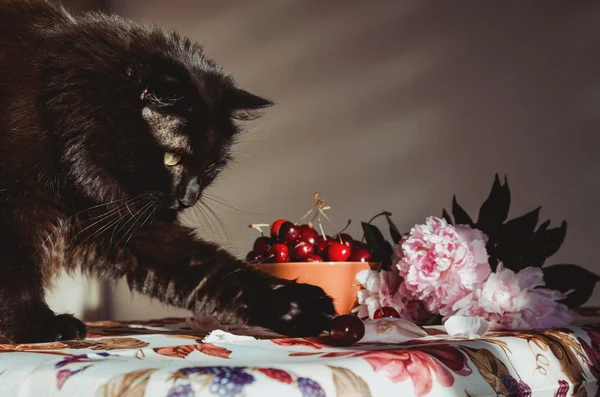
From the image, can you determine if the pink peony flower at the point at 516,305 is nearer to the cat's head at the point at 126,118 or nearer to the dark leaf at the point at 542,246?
the dark leaf at the point at 542,246

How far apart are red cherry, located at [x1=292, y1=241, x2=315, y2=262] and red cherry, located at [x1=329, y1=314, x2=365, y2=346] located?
36 centimetres

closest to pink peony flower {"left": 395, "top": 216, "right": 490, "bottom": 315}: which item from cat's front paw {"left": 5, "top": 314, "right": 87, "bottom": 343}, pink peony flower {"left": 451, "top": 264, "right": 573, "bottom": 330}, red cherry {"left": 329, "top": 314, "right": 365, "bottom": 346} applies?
pink peony flower {"left": 451, "top": 264, "right": 573, "bottom": 330}

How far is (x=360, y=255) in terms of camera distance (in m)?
1.07

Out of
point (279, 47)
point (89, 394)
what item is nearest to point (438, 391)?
point (89, 394)

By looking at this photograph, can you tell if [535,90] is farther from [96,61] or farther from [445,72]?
[96,61]

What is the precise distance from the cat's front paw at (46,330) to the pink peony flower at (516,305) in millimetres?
549

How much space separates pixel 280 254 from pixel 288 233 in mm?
52

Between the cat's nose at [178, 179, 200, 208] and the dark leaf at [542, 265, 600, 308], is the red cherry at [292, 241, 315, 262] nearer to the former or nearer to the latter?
the cat's nose at [178, 179, 200, 208]

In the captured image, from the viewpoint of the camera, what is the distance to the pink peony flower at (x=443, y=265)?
918mm

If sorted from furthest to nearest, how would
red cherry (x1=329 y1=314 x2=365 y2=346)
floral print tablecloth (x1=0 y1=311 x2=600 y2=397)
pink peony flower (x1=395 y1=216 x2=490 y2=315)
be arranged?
pink peony flower (x1=395 y1=216 x2=490 y2=315) < red cherry (x1=329 y1=314 x2=365 y2=346) < floral print tablecloth (x1=0 y1=311 x2=600 y2=397)

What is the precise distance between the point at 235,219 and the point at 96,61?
1791 millimetres

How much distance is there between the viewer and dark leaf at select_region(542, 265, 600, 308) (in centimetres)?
101

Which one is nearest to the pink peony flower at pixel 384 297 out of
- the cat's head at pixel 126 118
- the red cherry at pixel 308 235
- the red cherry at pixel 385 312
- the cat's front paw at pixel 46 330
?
the red cherry at pixel 385 312

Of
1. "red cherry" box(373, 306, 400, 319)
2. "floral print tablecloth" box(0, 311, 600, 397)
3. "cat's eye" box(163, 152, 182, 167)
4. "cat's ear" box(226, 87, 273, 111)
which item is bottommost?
"floral print tablecloth" box(0, 311, 600, 397)
